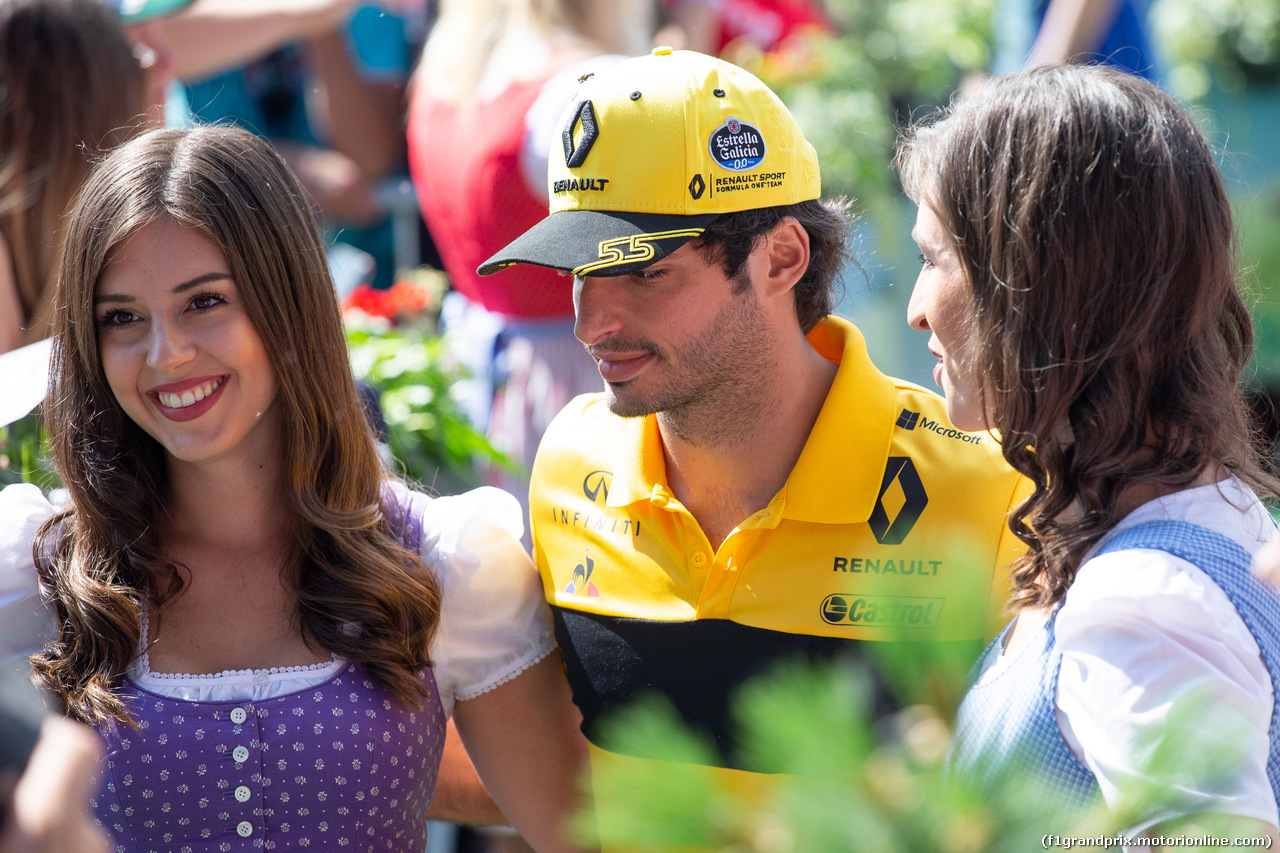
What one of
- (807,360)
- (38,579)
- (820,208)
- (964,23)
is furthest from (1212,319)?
(964,23)

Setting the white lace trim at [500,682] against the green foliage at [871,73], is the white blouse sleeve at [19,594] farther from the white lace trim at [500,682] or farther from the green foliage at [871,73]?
the green foliage at [871,73]

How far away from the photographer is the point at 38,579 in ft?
6.14

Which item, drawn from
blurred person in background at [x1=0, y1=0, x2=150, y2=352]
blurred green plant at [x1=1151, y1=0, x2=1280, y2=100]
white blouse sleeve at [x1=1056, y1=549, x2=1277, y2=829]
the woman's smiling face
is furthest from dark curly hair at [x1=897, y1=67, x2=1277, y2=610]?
blurred green plant at [x1=1151, y1=0, x2=1280, y2=100]

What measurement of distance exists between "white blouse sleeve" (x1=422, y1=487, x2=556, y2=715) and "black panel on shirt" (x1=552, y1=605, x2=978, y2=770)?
0.08 metres

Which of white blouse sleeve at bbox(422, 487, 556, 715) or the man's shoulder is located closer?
white blouse sleeve at bbox(422, 487, 556, 715)

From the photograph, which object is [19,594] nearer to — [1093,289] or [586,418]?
[586,418]

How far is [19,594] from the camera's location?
1.87m

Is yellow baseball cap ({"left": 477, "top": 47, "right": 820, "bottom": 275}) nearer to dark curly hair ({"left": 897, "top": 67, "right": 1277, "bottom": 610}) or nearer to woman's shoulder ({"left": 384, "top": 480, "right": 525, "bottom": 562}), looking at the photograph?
woman's shoulder ({"left": 384, "top": 480, "right": 525, "bottom": 562})

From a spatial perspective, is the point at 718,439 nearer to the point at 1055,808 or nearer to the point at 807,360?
the point at 807,360

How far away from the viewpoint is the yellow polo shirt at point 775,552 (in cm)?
179

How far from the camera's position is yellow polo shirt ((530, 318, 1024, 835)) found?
179 cm

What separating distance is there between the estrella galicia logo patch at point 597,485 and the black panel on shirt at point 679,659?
22 cm

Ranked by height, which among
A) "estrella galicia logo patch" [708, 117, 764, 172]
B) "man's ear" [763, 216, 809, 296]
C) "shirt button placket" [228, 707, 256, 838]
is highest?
"estrella galicia logo patch" [708, 117, 764, 172]

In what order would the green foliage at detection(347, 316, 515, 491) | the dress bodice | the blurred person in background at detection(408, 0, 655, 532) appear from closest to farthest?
1. the dress bodice
2. the green foliage at detection(347, 316, 515, 491)
3. the blurred person in background at detection(408, 0, 655, 532)
